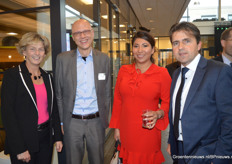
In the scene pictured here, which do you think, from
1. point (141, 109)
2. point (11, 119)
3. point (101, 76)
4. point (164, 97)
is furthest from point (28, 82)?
point (164, 97)

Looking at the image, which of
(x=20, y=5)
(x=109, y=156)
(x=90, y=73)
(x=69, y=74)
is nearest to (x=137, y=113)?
(x=90, y=73)

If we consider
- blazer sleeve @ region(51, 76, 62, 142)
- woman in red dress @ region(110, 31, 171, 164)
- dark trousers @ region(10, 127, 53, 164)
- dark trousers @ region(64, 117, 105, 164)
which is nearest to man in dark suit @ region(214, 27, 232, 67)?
woman in red dress @ region(110, 31, 171, 164)

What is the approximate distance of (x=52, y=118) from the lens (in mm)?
2082

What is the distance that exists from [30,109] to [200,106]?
149cm

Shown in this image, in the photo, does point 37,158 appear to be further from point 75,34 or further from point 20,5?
point 20,5

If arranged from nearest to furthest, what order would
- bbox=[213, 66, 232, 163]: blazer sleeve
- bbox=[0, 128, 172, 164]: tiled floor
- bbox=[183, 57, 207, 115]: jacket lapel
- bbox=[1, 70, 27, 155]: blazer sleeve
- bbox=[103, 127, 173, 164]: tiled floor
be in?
bbox=[213, 66, 232, 163]: blazer sleeve → bbox=[183, 57, 207, 115]: jacket lapel → bbox=[1, 70, 27, 155]: blazer sleeve → bbox=[0, 128, 172, 164]: tiled floor → bbox=[103, 127, 173, 164]: tiled floor

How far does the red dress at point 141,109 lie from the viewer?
1927mm

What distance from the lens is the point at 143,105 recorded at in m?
1.92

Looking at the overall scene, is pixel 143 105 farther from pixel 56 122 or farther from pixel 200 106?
pixel 56 122

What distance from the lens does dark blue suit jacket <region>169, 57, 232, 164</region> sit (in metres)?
1.23

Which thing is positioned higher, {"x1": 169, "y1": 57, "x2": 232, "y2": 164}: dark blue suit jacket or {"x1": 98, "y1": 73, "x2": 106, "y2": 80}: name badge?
{"x1": 98, "y1": 73, "x2": 106, "y2": 80}: name badge

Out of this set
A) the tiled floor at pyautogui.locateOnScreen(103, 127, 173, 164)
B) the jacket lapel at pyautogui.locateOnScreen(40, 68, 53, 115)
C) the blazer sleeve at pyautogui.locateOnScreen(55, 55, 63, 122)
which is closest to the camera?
→ the jacket lapel at pyautogui.locateOnScreen(40, 68, 53, 115)

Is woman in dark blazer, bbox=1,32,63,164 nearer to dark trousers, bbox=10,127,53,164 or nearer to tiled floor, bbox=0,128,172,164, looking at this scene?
dark trousers, bbox=10,127,53,164

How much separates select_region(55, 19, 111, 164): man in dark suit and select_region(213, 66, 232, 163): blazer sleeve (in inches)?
52.3
